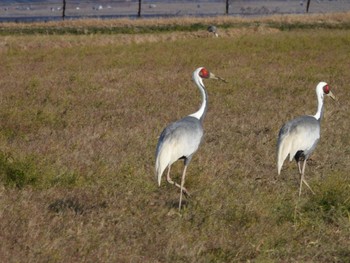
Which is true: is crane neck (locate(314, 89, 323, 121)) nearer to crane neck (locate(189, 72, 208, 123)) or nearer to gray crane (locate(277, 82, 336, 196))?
gray crane (locate(277, 82, 336, 196))

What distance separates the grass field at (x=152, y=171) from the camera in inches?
272

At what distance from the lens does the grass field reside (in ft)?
22.7

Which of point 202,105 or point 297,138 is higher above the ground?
point 202,105

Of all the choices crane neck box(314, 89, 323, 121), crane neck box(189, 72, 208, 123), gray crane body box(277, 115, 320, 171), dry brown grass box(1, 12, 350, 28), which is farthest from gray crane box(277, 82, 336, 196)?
dry brown grass box(1, 12, 350, 28)

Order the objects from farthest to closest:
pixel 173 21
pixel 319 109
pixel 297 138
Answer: pixel 173 21, pixel 319 109, pixel 297 138

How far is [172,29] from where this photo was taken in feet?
133

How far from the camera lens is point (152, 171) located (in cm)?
974

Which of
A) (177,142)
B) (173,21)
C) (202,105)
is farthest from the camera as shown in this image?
(173,21)

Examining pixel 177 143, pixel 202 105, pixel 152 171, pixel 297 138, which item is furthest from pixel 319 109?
pixel 177 143

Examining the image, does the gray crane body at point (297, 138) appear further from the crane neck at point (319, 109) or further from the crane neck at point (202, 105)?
the crane neck at point (202, 105)

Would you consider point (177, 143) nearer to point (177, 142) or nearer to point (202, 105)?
point (177, 142)

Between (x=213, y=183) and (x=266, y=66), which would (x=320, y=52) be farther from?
(x=213, y=183)

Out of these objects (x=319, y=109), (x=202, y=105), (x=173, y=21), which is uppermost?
(x=202, y=105)

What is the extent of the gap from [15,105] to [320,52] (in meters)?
13.6
